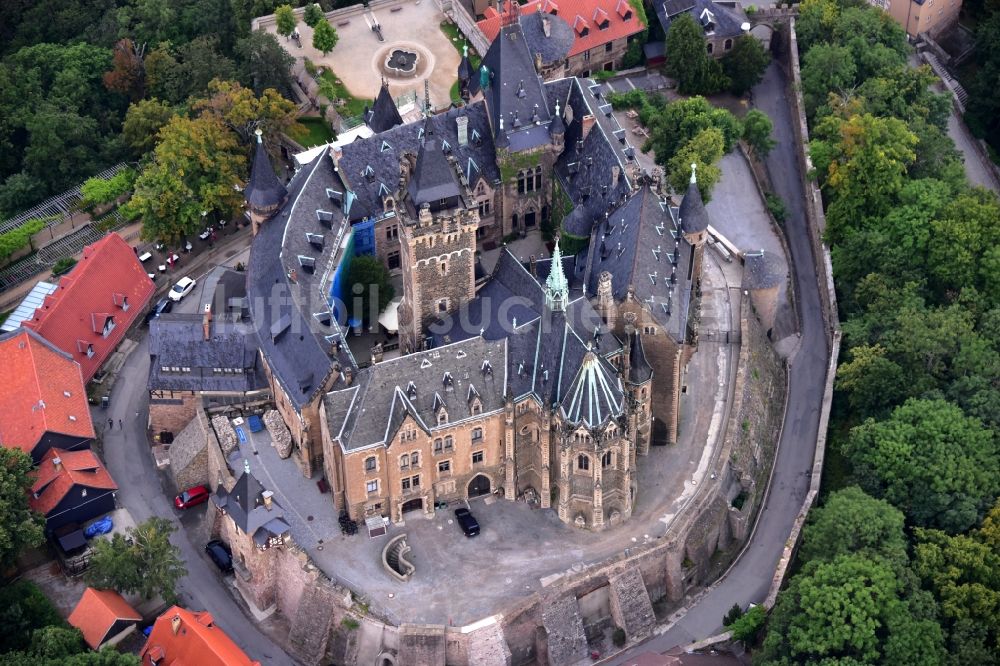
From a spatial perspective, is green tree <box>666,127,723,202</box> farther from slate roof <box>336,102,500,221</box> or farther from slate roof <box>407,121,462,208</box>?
slate roof <box>407,121,462,208</box>

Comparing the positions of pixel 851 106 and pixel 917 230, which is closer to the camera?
pixel 917 230

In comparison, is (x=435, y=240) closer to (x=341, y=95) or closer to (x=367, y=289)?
(x=367, y=289)

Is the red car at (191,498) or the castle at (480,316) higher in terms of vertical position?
the castle at (480,316)

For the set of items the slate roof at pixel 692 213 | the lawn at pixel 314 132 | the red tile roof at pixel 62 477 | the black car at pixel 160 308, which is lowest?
the red tile roof at pixel 62 477

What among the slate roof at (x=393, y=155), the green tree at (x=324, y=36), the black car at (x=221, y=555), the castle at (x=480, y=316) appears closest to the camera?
the castle at (x=480, y=316)

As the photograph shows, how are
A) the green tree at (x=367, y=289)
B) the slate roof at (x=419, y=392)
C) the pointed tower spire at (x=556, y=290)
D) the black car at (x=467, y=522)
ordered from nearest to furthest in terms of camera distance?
the pointed tower spire at (x=556, y=290) → the slate roof at (x=419, y=392) → the black car at (x=467, y=522) → the green tree at (x=367, y=289)

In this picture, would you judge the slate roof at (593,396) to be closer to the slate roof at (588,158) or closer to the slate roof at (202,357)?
the slate roof at (588,158)

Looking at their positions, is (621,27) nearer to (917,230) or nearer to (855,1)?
(855,1)

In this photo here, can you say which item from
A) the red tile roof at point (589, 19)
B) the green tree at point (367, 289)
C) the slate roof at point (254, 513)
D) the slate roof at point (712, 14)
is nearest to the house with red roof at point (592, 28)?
the red tile roof at point (589, 19)

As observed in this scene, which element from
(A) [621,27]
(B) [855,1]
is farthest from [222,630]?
(B) [855,1]
